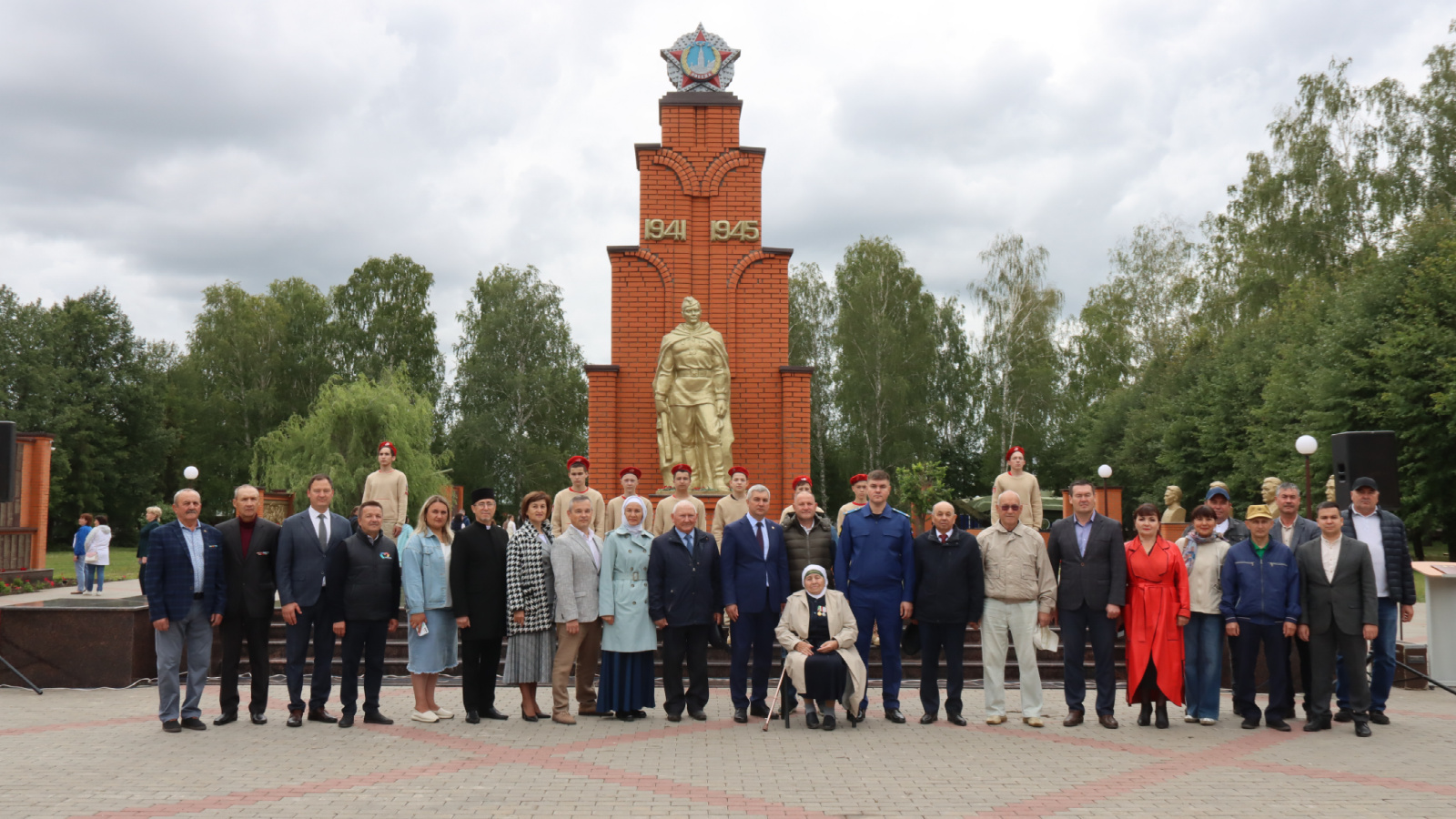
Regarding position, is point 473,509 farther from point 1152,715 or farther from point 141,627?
point 1152,715

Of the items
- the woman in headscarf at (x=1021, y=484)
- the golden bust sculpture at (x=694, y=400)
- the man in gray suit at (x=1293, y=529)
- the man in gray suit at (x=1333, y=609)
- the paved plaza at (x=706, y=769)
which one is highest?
the golden bust sculpture at (x=694, y=400)

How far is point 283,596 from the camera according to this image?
7.92 m

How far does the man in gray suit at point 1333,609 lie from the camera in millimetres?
7938

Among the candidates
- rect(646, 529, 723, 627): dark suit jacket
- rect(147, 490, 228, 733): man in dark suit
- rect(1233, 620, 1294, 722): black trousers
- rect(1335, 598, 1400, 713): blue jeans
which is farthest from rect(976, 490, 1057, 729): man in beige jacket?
rect(147, 490, 228, 733): man in dark suit

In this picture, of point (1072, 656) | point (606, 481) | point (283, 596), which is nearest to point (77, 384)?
point (606, 481)

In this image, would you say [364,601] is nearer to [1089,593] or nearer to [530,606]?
[530,606]

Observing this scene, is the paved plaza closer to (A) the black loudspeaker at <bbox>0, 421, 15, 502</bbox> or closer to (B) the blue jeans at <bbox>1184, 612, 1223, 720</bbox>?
(B) the blue jeans at <bbox>1184, 612, 1223, 720</bbox>

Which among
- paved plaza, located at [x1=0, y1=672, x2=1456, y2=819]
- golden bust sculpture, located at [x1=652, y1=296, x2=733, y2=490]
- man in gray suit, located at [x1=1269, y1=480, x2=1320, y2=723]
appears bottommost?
paved plaza, located at [x1=0, y1=672, x2=1456, y2=819]

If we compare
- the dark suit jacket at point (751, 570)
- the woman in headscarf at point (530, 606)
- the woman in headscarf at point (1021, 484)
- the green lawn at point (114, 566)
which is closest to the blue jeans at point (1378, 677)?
the woman in headscarf at point (1021, 484)

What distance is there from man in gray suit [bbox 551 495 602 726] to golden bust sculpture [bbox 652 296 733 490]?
5.81m

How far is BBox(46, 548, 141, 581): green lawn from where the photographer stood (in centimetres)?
2580

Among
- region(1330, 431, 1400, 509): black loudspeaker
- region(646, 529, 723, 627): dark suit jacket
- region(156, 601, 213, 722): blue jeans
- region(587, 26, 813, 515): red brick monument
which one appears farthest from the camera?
region(587, 26, 813, 515): red brick monument

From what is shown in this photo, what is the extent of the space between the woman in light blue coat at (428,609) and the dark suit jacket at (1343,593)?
633cm

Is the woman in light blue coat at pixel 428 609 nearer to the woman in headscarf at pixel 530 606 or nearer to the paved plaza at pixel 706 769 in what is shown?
the paved plaza at pixel 706 769
